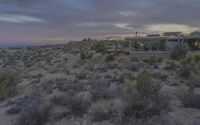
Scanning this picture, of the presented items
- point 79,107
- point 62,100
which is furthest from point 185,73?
point 79,107

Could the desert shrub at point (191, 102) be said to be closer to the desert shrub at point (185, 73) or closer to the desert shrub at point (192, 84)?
the desert shrub at point (192, 84)

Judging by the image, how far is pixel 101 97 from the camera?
34.4 ft

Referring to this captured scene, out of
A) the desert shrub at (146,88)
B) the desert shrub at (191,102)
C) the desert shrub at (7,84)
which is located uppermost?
the desert shrub at (146,88)

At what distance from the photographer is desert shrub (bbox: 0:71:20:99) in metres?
13.4

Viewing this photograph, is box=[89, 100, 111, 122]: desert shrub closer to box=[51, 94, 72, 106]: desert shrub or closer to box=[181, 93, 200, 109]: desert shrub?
box=[51, 94, 72, 106]: desert shrub

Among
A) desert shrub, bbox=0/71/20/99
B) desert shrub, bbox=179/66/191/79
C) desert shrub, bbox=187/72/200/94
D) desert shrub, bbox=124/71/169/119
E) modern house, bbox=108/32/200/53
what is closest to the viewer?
desert shrub, bbox=124/71/169/119

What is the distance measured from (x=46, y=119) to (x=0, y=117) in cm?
232

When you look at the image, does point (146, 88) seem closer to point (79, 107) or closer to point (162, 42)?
point (79, 107)

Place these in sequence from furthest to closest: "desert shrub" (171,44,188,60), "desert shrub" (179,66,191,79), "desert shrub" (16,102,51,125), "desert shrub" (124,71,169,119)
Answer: "desert shrub" (171,44,188,60), "desert shrub" (179,66,191,79), "desert shrub" (16,102,51,125), "desert shrub" (124,71,169,119)

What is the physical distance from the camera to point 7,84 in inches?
575

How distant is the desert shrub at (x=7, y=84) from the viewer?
43.9 ft

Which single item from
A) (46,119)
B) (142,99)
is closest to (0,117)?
(46,119)

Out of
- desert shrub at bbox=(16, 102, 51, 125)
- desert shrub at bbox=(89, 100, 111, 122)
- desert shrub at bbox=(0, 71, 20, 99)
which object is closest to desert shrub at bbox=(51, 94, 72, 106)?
desert shrub at bbox=(89, 100, 111, 122)

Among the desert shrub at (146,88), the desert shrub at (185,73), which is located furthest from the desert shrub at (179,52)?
the desert shrub at (146,88)
